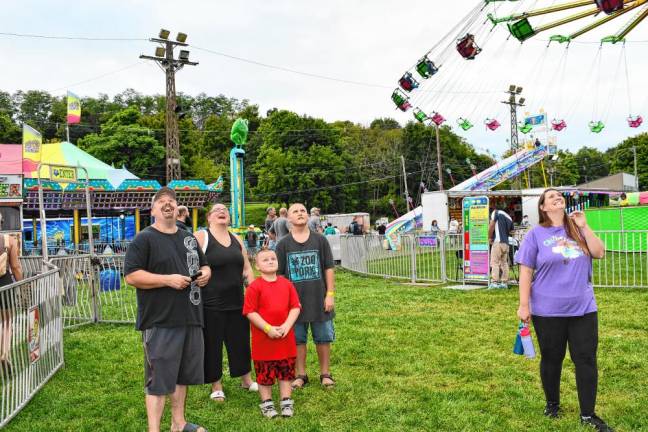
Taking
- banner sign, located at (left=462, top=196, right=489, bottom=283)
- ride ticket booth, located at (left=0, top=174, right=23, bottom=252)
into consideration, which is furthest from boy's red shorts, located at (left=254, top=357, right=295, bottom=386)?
ride ticket booth, located at (left=0, top=174, right=23, bottom=252)

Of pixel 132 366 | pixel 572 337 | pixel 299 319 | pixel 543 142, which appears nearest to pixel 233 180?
pixel 132 366

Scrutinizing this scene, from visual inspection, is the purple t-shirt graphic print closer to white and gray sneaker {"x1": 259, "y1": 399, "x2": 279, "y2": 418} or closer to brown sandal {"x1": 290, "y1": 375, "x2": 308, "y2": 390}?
white and gray sneaker {"x1": 259, "y1": 399, "x2": 279, "y2": 418}

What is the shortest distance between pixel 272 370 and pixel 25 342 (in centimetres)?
240

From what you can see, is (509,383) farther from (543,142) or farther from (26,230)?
(543,142)

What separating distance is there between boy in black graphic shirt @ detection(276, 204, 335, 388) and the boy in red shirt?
1.55ft

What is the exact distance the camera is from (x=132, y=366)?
21.0 ft

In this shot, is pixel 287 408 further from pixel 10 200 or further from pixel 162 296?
pixel 10 200

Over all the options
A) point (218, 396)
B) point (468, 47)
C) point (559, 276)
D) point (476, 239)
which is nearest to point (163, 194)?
point (218, 396)

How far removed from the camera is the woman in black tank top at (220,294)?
4820mm

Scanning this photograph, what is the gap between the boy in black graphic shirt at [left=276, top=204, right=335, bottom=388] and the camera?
201 inches

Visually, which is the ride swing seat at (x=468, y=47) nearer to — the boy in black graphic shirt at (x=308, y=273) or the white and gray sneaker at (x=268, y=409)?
the boy in black graphic shirt at (x=308, y=273)

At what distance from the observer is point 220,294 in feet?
15.9

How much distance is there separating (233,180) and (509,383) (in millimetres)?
18212

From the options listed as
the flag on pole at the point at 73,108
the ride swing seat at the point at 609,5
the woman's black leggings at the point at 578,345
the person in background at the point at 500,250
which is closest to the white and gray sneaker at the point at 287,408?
the woman's black leggings at the point at 578,345
